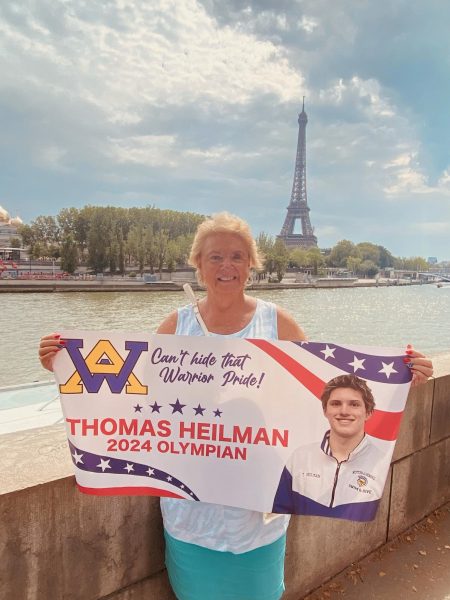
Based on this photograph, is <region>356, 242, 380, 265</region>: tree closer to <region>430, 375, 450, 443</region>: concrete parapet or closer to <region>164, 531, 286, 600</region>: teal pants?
<region>430, 375, 450, 443</region>: concrete parapet

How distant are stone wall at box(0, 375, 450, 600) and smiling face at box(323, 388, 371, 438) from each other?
29.4 inches

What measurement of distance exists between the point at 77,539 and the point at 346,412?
100 centimetres

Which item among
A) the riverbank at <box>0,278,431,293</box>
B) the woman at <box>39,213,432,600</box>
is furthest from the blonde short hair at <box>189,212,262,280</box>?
the riverbank at <box>0,278,431,293</box>

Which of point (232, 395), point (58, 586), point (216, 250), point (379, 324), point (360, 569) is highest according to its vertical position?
point (216, 250)

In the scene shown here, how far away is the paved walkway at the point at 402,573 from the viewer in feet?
7.57

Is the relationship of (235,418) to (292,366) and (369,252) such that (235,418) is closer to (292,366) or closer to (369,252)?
(292,366)

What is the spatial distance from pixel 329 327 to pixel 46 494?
2962 cm

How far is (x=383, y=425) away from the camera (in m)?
1.62

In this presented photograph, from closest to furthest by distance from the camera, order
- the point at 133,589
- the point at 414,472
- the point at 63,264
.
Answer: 1. the point at 133,589
2. the point at 414,472
3. the point at 63,264

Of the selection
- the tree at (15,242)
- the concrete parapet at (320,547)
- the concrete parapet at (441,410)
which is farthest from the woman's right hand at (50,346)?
the tree at (15,242)

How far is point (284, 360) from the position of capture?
1.63 m

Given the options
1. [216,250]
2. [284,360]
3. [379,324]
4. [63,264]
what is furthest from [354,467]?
[63,264]

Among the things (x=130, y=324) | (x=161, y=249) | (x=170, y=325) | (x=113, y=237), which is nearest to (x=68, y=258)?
(x=113, y=237)

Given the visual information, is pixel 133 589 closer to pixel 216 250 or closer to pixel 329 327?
pixel 216 250
